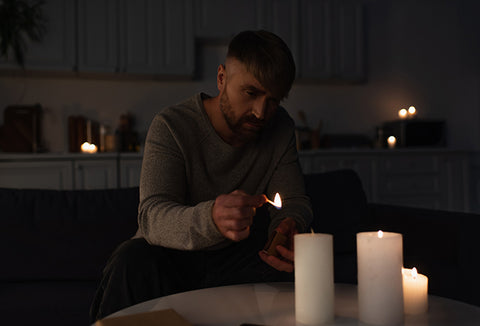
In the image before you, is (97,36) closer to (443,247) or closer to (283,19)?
(283,19)

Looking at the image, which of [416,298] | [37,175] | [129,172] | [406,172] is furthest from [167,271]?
[406,172]

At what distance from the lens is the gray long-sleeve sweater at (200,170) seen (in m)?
1.05

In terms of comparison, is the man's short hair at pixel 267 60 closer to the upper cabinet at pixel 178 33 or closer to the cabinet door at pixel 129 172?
the cabinet door at pixel 129 172

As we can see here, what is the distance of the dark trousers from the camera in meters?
0.93

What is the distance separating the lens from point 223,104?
1245 millimetres

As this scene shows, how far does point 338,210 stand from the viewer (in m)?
1.86

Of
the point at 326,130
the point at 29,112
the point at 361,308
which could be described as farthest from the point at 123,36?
the point at 361,308

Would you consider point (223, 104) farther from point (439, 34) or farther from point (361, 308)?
point (439, 34)

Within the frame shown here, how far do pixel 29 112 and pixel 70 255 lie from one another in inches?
99.0

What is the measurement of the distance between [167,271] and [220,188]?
36 centimetres

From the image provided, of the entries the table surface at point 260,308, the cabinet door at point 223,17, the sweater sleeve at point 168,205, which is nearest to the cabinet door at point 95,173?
the cabinet door at point 223,17

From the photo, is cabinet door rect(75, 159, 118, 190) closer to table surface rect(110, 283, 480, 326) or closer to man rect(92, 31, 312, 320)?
man rect(92, 31, 312, 320)

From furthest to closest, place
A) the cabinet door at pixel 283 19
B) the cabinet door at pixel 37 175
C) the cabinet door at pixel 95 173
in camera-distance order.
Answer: the cabinet door at pixel 283 19, the cabinet door at pixel 95 173, the cabinet door at pixel 37 175

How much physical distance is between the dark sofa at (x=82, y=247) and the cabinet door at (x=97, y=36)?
2.16m
